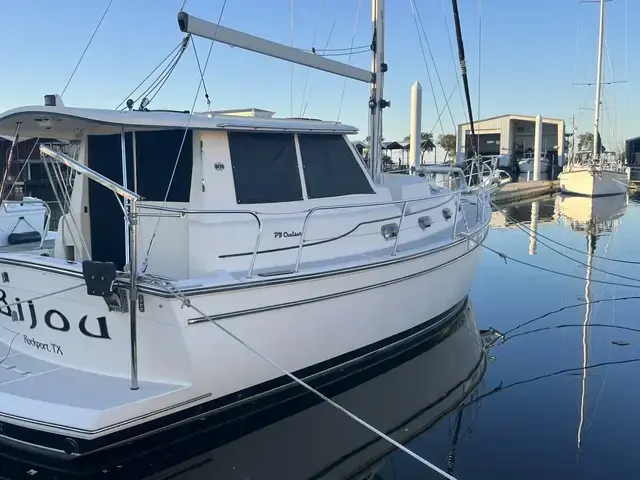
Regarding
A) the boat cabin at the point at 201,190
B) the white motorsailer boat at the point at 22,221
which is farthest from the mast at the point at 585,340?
the white motorsailer boat at the point at 22,221

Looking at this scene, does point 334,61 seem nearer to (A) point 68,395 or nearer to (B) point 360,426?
(B) point 360,426

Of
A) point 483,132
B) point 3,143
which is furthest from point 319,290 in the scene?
point 483,132

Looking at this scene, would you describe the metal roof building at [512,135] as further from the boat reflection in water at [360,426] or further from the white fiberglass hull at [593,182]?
the boat reflection in water at [360,426]

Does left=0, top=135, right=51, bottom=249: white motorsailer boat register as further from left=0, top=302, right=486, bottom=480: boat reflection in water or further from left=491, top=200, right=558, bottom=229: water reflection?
left=491, top=200, right=558, bottom=229: water reflection

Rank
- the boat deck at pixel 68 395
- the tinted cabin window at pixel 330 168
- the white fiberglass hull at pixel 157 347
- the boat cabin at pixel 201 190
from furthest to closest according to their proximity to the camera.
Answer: the tinted cabin window at pixel 330 168, the boat cabin at pixel 201 190, the white fiberglass hull at pixel 157 347, the boat deck at pixel 68 395

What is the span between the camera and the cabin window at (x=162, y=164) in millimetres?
5332

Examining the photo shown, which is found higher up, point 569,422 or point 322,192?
point 322,192

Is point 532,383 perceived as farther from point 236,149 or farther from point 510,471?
point 236,149

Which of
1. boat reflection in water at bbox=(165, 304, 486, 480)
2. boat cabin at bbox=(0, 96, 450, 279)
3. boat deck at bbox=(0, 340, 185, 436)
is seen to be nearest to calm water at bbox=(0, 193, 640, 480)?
boat reflection in water at bbox=(165, 304, 486, 480)

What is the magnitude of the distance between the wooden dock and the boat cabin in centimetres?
2060

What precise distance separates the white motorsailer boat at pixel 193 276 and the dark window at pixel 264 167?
1 centimetres

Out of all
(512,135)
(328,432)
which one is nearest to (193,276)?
(328,432)

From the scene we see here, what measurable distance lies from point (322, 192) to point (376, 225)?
723 millimetres

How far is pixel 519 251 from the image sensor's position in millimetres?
13758
